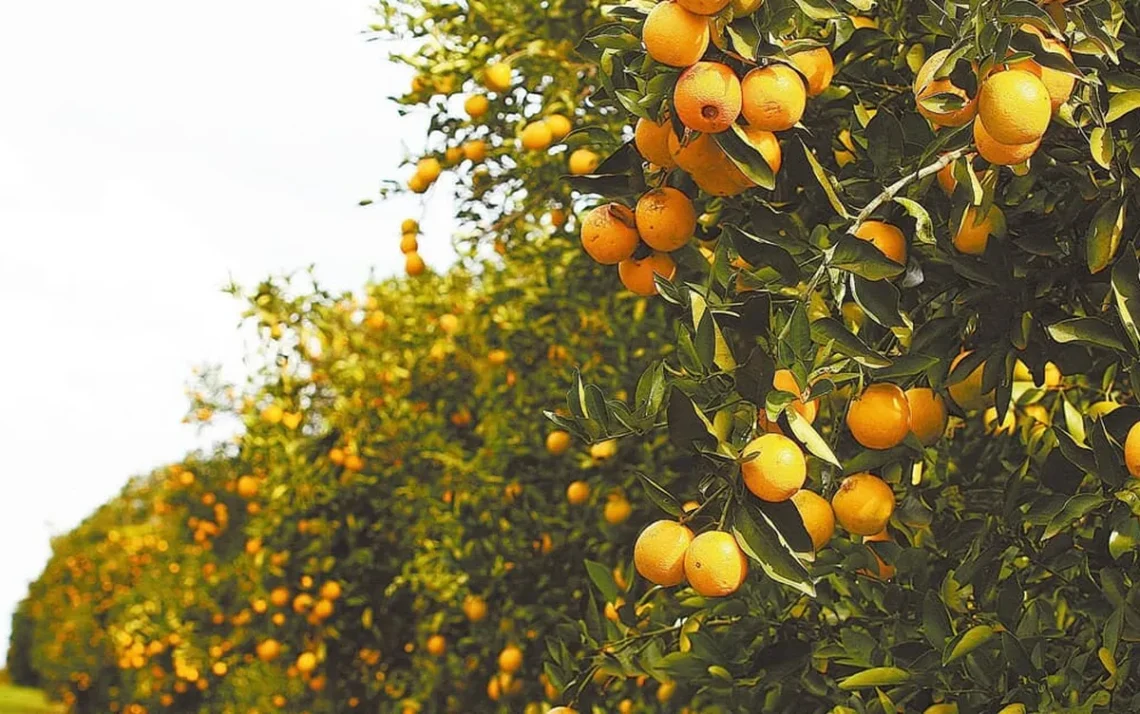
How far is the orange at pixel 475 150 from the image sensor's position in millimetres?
3326

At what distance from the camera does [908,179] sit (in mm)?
1493

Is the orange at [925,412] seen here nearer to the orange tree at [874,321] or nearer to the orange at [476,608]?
the orange tree at [874,321]

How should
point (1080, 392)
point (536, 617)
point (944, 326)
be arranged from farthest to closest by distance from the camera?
point (536, 617) → point (1080, 392) → point (944, 326)

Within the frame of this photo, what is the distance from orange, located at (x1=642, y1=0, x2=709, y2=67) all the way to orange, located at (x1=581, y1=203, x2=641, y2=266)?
0.31 m

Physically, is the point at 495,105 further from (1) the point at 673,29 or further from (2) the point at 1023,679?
(2) the point at 1023,679

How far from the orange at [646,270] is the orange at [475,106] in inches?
62.8

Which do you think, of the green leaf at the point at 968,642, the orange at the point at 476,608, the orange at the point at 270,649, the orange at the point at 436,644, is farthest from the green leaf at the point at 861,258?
the orange at the point at 270,649

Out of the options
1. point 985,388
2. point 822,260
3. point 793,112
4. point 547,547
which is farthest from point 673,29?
point 547,547

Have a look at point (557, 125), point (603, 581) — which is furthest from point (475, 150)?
point (603, 581)

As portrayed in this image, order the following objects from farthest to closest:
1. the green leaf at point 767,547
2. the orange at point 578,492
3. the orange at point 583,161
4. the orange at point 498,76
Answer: the orange at point 578,492
the orange at point 498,76
the orange at point 583,161
the green leaf at point 767,547

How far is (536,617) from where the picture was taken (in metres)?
4.13

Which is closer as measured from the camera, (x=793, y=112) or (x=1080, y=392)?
(x=793, y=112)

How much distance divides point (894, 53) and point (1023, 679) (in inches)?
39.3

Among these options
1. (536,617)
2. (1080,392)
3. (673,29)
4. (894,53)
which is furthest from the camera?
(536,617)
